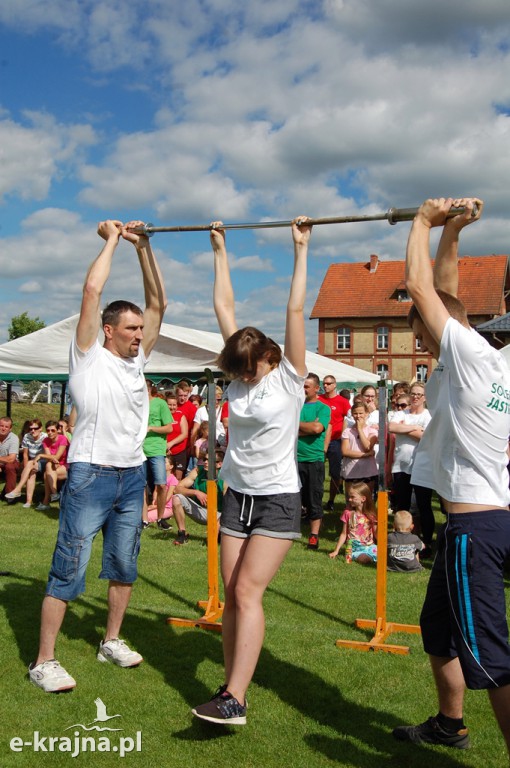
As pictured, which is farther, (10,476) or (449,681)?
(10,476)

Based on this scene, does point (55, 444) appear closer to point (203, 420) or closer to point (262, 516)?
point (203, 420)

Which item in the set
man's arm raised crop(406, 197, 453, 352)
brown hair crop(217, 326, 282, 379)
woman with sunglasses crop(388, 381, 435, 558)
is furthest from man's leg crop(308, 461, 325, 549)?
man's arm raised crop(406, 197, 453, 352)

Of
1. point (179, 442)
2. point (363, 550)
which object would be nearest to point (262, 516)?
point (363, 550)

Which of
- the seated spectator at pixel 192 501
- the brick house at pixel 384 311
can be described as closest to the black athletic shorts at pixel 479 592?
the seated spectator at pixel 192 501

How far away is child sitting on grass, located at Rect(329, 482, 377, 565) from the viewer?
845cm

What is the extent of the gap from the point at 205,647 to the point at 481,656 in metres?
2.76

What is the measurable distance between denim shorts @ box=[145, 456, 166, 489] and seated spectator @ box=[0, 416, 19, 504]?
3720 millimetres

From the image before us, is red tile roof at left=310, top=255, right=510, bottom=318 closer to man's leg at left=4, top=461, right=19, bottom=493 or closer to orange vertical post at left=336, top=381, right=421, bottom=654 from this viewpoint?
man's leg at left=4, top=461, right=19, bottom=493

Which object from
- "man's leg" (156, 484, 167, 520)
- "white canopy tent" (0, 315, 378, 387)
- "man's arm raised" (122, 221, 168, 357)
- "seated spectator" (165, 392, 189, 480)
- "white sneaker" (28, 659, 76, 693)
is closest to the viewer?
"white sneaker" (28, 659, 76, 693)

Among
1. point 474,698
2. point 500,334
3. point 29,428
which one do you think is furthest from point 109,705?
point 500,334

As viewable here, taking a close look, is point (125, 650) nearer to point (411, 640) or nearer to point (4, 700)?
point (4, 700)

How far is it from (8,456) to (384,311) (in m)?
47.9

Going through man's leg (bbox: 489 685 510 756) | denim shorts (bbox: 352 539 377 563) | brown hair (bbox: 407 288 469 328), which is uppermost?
brown hair (bbox: 407 288 469 328)

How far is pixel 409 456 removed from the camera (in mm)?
9461
